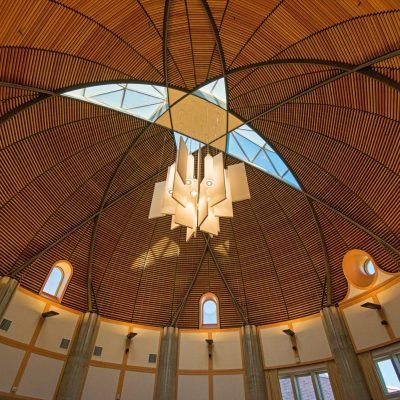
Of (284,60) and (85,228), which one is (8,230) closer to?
(85,228)

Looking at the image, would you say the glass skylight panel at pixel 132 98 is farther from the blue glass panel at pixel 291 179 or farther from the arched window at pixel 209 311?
the arched window at pixel 209 311

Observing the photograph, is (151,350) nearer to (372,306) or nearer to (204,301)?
(204,301)

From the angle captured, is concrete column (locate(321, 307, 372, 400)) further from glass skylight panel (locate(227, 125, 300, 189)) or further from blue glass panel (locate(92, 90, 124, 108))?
blue glass panel (locate(92, 90, 124, 108))

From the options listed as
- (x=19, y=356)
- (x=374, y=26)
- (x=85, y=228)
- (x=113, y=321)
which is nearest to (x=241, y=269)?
(x=113, y=321)

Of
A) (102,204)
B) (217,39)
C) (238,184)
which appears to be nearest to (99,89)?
(217,39)

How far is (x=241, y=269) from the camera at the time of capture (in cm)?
2066

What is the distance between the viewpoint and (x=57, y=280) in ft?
60.6

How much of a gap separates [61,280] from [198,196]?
12254mm

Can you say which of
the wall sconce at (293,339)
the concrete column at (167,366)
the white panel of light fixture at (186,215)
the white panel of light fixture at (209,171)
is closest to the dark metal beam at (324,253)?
the wall sconce at (293,339)

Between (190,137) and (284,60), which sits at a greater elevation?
(190,137)

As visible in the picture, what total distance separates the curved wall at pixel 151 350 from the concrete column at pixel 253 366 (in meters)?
0.36

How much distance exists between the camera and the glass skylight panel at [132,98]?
1537cm

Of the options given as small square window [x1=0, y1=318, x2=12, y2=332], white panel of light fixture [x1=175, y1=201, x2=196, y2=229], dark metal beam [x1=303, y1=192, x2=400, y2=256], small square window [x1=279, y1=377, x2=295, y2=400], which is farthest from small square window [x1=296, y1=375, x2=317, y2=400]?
small square window [x1=0, y1=318, x2=12, y2=332]

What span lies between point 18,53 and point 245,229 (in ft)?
48.6
